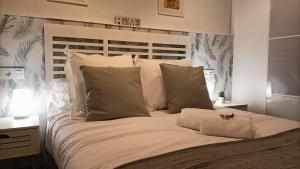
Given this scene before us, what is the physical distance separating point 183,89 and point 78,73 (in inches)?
33.7

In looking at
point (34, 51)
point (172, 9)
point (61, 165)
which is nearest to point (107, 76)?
point (61, 165)

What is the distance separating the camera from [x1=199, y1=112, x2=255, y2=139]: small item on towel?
1.35m

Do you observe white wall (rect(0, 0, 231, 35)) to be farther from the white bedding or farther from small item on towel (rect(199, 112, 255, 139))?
small item on towel (rect(199, 112, 255, 139))

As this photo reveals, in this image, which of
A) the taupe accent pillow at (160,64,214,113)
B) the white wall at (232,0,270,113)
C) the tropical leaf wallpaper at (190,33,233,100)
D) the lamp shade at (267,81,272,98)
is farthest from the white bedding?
the tropical leaf wallpaper at (190,33,233,100)

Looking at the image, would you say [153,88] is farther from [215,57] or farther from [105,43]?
[215,57]

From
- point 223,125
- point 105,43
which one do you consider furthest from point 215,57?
point 223,125

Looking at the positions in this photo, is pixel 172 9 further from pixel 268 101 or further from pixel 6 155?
pixel 6 155

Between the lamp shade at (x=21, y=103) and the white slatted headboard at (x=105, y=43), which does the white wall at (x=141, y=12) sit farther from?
the lamp shade at (x=21, y=103)

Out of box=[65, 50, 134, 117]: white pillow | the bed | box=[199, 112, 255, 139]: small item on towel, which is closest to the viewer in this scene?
the bed

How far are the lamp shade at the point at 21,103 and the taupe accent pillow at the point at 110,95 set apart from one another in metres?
0.60

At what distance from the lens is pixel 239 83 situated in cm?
329

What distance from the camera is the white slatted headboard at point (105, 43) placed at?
2117 millimetres

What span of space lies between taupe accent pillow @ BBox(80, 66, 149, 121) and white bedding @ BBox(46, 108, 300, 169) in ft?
0.23

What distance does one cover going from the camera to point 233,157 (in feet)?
3.30
